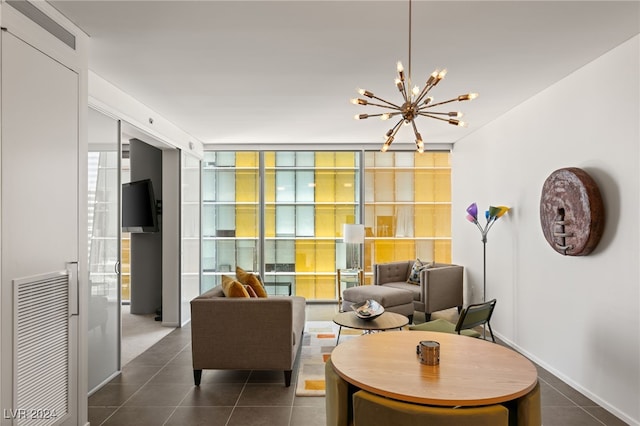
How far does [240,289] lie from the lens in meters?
3.66

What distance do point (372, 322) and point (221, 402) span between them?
1525mm

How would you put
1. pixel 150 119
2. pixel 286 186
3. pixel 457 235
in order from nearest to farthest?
pixel 150 119, pixel 457 235, pixel 286 186

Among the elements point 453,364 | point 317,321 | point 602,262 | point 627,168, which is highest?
point 627,168

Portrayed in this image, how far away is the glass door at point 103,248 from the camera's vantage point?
11.1 ft

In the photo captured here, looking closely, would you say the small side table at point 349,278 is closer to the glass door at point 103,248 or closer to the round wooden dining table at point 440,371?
the glass door at point 103,248

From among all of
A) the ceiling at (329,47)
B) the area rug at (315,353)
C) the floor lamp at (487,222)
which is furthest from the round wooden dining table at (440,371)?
the floor lamp at (487,222)

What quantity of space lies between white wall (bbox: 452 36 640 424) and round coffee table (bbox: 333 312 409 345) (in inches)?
54.0

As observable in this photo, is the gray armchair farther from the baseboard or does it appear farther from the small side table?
the baseboard

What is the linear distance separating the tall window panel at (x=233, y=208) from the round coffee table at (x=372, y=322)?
3.13m

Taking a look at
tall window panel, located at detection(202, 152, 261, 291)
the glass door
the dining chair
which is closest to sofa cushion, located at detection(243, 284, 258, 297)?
the glass door

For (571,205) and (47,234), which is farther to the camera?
(571,205)

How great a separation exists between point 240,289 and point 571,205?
2.84 m

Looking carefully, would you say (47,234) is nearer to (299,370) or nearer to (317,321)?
(299,370)

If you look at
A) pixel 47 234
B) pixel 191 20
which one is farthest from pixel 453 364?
pixel 191 20
